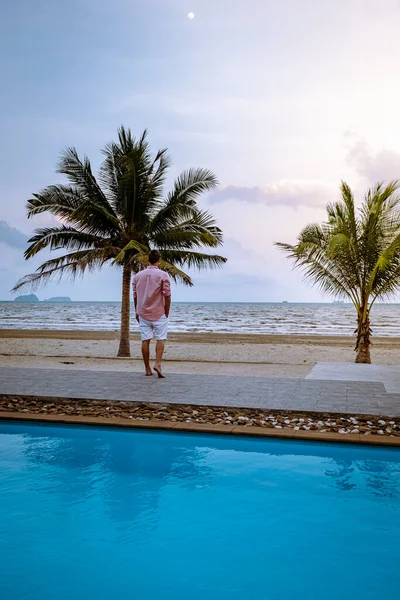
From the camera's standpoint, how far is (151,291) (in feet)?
27.6

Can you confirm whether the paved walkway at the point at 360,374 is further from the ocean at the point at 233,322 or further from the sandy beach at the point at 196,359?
the ocean at the point at 233,322

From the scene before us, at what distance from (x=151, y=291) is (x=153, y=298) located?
0.12 meters

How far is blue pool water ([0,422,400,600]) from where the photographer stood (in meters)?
3.23

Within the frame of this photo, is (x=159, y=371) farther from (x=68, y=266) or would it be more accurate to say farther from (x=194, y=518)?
(x=68, y=266)

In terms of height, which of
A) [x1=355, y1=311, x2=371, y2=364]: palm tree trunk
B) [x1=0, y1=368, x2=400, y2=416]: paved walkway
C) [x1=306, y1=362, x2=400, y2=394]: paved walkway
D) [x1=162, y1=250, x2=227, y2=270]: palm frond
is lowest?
[x1=0, y1=368, x2=400, y2=416]: paved walkway

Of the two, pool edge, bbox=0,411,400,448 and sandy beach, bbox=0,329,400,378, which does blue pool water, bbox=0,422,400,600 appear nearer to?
pool edge, bbox=0,411,400,448

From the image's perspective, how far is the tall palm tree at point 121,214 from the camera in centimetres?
1524

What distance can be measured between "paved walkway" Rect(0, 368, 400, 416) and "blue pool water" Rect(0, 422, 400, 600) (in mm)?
990

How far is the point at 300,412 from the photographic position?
21.0 ft

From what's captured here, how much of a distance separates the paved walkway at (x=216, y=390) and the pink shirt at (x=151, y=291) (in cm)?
110

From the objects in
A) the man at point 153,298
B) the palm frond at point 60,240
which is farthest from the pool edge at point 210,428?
the palm frond at point 60,240

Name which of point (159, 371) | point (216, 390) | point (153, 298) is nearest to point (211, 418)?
point (216, 390)

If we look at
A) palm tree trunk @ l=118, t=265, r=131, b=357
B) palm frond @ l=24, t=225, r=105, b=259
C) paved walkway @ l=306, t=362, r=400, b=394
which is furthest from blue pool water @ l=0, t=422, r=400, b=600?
palm frond @ l=24, t=225, r=105, b=259

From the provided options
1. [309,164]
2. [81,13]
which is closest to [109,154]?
[81,13]
